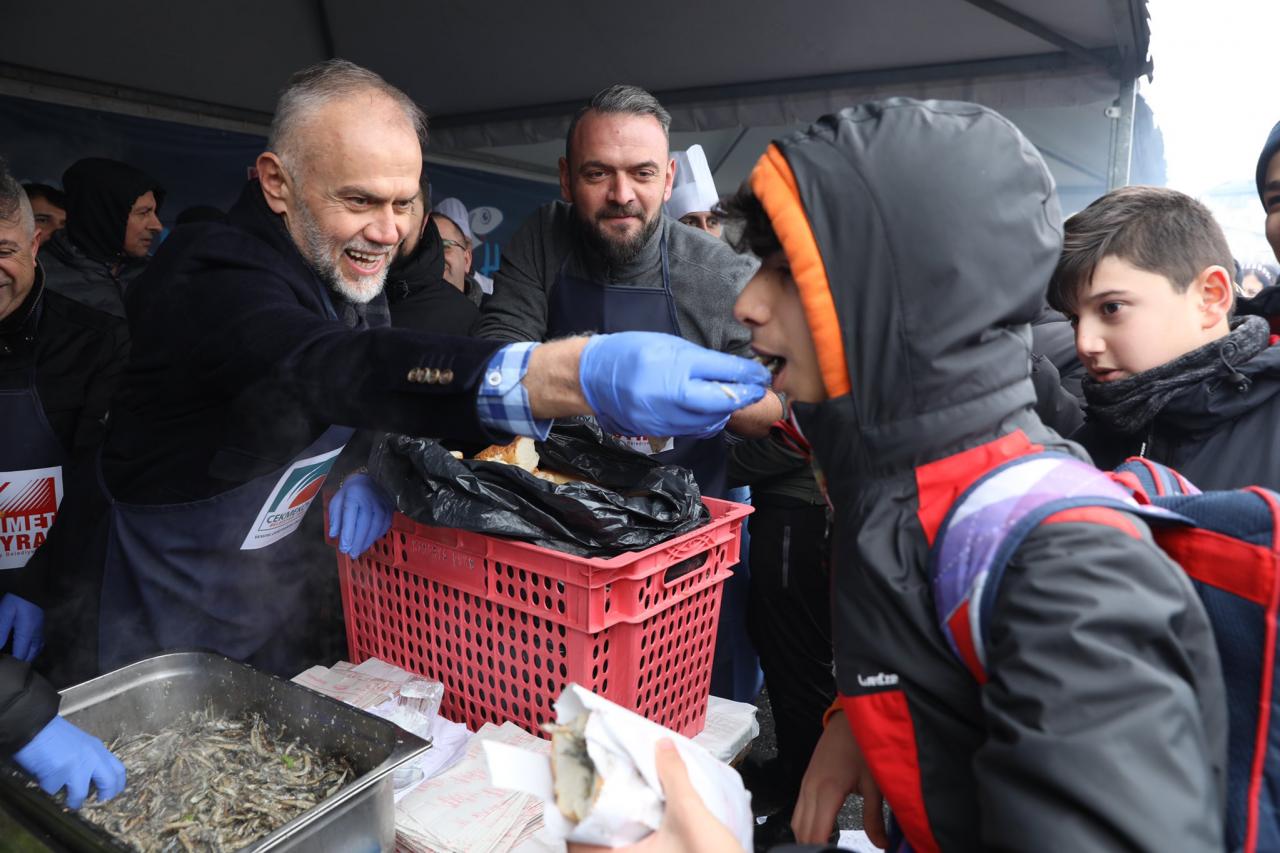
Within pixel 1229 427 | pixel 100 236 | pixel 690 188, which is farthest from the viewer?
pixel 690 188

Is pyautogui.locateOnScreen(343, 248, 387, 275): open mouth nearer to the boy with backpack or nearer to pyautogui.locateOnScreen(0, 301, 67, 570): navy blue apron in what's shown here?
the boy with backpack

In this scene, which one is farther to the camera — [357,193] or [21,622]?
[21,622]

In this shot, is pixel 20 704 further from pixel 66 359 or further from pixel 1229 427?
pixel 1229 427

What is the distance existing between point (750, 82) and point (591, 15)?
1056 mm

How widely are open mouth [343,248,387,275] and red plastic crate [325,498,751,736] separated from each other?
0.67 m

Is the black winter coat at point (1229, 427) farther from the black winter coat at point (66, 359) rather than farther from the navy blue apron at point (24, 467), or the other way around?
the navy blue apron at point (24, 467)

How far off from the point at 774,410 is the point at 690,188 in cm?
268

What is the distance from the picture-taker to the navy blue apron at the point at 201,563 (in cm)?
173

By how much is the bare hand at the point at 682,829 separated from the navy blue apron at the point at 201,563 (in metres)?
1.20

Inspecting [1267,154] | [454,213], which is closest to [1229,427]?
[1267,154]

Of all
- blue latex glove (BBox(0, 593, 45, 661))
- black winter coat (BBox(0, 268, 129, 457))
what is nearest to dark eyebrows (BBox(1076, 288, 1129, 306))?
blue latex glove (BBox(0, 593, 45, 661))

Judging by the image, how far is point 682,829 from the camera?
815 mm

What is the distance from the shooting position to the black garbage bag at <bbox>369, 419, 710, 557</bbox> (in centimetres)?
143

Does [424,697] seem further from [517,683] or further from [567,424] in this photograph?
[567,424]
